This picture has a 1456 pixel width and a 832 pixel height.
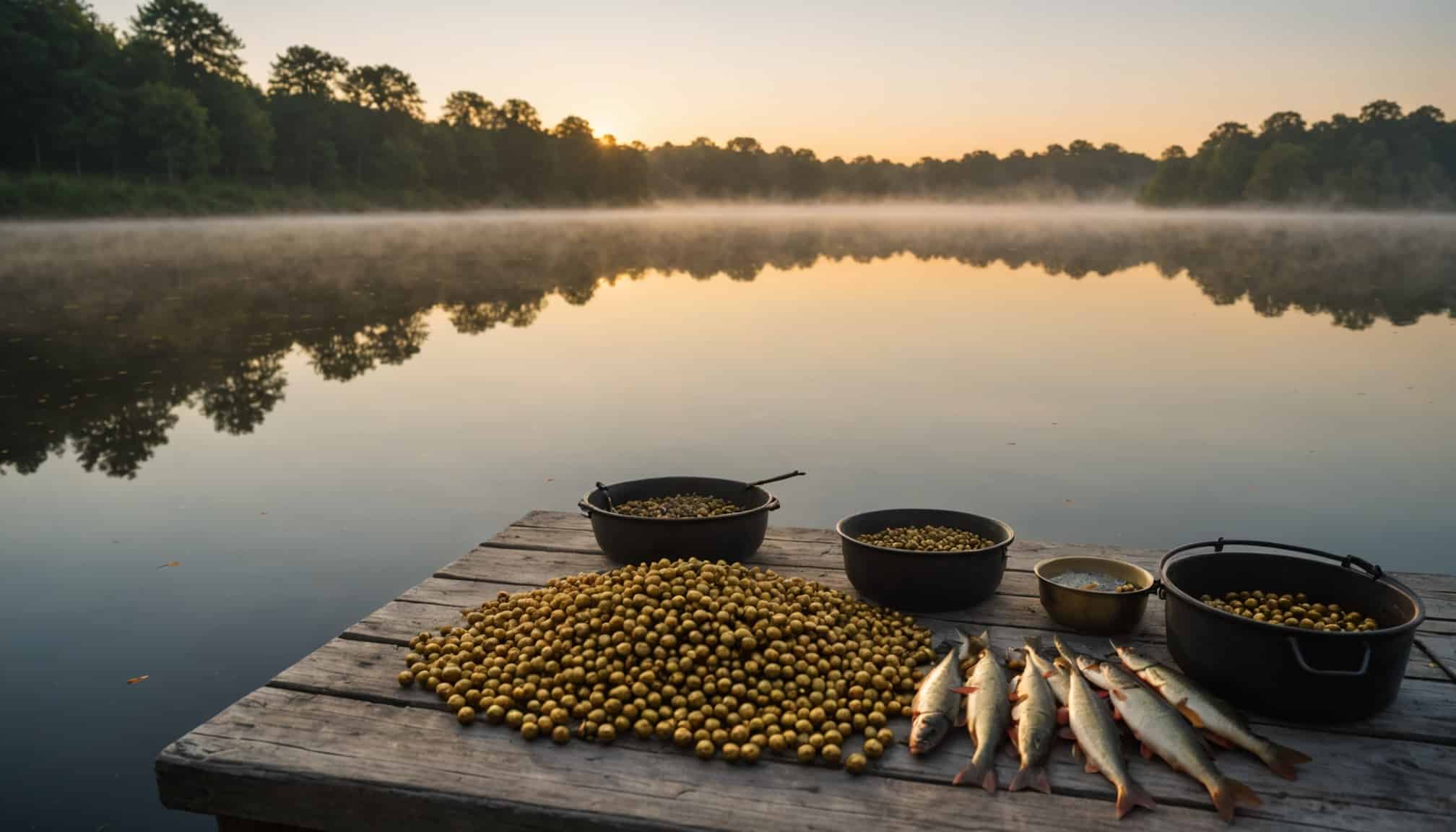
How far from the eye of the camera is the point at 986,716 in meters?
2.34

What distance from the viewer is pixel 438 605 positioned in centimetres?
332

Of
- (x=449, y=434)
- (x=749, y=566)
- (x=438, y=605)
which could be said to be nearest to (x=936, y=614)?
(x=749, y=566)

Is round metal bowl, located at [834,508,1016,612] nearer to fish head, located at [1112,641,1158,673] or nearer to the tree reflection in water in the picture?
fish head, located at [1112,641,1158,673]

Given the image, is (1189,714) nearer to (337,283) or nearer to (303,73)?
(337,283)

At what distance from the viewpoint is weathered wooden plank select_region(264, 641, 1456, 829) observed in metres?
2.10

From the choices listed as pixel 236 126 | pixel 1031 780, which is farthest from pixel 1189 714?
pixel 236 126

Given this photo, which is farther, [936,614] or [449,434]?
[449,434]

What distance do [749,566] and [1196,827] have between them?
196cm

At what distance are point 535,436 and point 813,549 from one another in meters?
6.01

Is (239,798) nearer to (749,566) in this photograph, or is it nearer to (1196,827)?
(749,566)

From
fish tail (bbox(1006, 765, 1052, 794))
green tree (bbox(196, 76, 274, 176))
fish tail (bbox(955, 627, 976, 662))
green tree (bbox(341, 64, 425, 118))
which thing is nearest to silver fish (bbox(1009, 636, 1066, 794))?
fish tail (bbox(1006, 765, 1052, 794))

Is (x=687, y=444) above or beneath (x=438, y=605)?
beneath

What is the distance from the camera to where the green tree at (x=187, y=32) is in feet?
179

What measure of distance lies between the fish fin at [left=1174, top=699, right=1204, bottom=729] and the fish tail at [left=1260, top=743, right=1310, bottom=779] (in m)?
0.15
